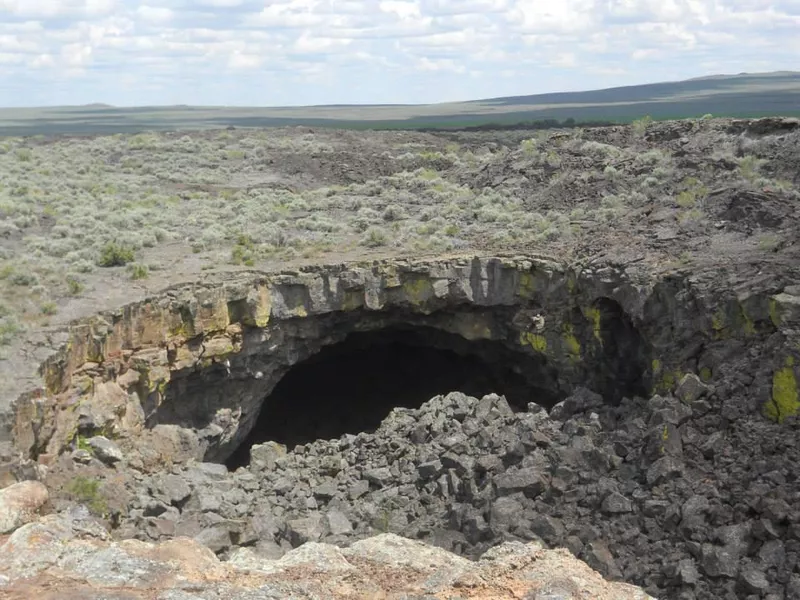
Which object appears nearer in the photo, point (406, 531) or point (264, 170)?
point (406, 531)

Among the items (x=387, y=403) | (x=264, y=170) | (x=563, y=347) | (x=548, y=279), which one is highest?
(x=264, y=170)

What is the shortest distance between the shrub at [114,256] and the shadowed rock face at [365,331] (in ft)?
8.15

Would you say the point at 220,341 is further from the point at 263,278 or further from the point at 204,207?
the point at 204,207

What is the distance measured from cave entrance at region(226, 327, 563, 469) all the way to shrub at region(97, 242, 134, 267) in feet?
15.8

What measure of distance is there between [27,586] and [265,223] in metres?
15.1

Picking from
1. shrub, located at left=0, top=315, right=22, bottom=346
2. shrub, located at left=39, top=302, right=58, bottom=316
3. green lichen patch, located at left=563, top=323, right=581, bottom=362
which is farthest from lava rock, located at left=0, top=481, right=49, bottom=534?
green lichen patch, located at left=563, top=323, right=581, bottom=362

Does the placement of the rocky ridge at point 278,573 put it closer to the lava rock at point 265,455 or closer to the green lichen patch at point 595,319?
the lava rock at point 265,455

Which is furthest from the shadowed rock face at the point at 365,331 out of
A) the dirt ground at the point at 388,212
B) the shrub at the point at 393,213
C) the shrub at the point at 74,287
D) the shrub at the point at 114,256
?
the shrub at the point at 393,213

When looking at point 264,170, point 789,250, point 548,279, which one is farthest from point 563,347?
point 264,170

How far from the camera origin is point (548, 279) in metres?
17.8

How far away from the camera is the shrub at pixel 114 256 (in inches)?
723

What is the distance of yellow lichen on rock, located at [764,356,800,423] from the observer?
38.5 ft

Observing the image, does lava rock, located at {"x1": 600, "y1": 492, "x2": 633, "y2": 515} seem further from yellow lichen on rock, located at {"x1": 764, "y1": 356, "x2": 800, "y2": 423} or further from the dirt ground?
the dirt ground

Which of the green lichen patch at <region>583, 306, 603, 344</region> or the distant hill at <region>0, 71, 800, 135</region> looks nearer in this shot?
the green lichen patch at <region>583, 306, 603, 344</region>
